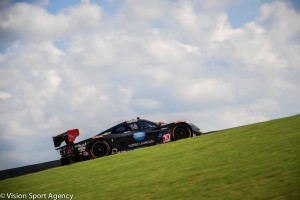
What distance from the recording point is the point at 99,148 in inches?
542

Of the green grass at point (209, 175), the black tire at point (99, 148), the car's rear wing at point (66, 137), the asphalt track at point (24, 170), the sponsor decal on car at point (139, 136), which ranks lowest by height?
the green grass at point (209, 175)

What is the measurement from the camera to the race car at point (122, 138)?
1356 cm

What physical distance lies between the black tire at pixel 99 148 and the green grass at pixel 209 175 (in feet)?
15.0

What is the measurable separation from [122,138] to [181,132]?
7.90 ft

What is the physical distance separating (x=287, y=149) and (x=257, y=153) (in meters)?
0.54

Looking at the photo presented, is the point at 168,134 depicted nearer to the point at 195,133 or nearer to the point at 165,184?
the point at 195,133

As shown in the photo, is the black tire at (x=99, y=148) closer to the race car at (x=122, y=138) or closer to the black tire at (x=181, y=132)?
the race car at (x=122, y=138)

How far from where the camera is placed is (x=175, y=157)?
8273 mm

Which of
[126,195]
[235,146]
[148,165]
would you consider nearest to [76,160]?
[148,165]

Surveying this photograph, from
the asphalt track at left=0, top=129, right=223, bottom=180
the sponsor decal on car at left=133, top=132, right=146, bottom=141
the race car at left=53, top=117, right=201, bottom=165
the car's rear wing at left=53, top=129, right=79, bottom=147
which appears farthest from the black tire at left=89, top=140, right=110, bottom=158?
the asphalt track at left=0, top=129, right=223, bottom=180

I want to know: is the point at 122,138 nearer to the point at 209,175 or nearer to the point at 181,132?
the point at 181,132

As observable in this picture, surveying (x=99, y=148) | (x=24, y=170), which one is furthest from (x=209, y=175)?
(x=24, y=170)

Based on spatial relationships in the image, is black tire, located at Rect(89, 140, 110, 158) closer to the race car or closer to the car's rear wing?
the race car

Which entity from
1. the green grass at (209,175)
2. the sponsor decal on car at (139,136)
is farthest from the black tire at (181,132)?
the green grass at (209,175)
